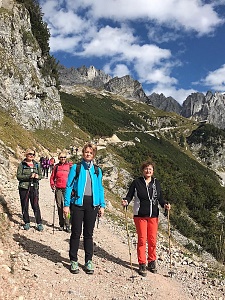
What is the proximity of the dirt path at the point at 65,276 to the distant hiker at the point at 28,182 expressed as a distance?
1.75 ft

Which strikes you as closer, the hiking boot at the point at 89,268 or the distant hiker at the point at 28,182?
the hiking boot at the point at 89,268

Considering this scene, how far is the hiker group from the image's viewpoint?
21.9 feet

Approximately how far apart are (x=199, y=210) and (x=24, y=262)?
1111 inches

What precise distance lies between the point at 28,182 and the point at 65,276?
134 inches

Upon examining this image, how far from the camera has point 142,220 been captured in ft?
24.4

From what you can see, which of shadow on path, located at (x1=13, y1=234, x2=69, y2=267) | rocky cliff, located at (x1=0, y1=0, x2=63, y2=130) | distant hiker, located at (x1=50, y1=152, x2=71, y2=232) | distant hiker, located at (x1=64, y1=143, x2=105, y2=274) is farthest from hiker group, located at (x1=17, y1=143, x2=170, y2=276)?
rocky cliff, located at (x1=0, y1=0, x2=63, y2=130)

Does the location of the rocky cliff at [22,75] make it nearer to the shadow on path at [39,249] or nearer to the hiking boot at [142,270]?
the shadow on path at [39,249]

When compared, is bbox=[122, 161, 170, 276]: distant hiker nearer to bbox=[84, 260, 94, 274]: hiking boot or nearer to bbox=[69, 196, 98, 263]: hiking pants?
bbox=[69, 196, 98, 263]: hiking pants

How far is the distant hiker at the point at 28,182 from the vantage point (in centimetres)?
897

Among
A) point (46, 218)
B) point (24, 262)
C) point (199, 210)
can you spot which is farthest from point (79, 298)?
point (199, 210)

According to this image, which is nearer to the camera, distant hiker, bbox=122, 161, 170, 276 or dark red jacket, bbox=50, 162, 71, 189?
distant hiker, bbox=122, 161, 170, 276

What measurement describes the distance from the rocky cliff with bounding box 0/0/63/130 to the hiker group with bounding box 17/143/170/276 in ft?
97.4

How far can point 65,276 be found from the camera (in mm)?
6512

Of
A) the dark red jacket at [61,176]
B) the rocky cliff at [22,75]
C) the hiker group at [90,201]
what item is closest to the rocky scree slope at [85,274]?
the hiker group at [90,201]
